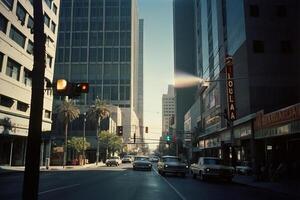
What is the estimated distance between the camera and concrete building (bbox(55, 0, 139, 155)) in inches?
5546

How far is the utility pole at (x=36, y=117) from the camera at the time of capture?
5.43 meters

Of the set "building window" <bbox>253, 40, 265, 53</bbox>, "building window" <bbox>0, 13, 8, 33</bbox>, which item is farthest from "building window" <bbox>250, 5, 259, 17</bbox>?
"building window" <bbox>0, 13, 8, 33</bbox>

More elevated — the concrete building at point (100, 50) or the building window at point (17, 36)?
the concrete building at point (100, 50)

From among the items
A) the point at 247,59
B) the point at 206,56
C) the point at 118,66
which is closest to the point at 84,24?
the point at 118,66

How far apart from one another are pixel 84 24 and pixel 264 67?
115 metres

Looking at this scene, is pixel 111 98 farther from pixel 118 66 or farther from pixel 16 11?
pixel 16 11

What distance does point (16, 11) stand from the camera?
42781 millimetres

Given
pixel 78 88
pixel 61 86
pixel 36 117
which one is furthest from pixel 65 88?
pixel 36 117

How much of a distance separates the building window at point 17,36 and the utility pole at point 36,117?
39.5m

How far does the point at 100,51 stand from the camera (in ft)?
466

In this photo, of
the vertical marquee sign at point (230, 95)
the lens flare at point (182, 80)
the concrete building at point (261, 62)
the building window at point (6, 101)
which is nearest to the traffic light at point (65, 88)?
the concrete building at point (261, 62)

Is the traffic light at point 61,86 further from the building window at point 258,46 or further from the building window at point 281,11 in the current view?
the building window at point 281,11

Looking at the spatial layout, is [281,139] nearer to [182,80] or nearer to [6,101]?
[6,101]

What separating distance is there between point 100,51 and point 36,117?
13892 cm
